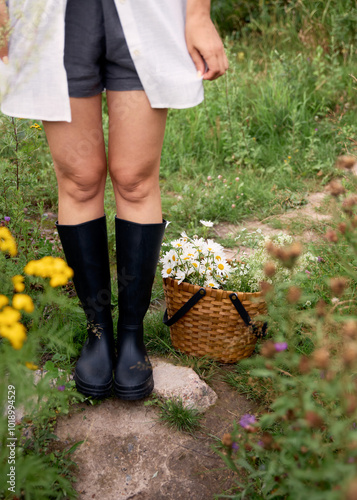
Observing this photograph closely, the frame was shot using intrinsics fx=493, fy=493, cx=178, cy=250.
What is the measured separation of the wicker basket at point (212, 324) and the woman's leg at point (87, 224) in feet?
0.93

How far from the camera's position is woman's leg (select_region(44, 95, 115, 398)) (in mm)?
1444

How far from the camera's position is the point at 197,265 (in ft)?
6.25

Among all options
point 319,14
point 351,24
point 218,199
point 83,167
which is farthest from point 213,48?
point 319,14

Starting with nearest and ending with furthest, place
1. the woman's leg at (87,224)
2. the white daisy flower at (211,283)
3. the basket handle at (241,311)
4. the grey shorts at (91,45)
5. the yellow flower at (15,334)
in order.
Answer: the yellow flower at (15,334)
the grey shorts at (91,45)
the woman's leg at (87,224)
the basket handle at (241,311)
the white daisy flower at (211,283)

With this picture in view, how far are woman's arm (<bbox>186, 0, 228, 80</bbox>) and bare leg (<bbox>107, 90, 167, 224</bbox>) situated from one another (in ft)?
0.62

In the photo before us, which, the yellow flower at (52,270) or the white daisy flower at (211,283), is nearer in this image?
the yellow flower at (52,270)

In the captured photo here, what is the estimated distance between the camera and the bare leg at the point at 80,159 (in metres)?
1.43

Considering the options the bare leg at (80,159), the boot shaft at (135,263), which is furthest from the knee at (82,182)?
the boot shaft at (135,263)

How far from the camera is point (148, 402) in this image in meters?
1.70

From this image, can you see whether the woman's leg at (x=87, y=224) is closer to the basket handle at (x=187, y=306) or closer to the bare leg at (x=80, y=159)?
the bare leg at (x=80, y=159)

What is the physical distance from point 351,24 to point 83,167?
4.12 metres

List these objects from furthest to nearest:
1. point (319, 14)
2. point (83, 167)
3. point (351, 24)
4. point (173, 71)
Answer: point (319, 14)
point (351, 24)
point (83, 167)
point (173, 71)

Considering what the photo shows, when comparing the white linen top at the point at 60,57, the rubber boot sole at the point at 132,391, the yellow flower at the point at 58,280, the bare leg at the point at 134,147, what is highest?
the white linen top at the point at 60,57

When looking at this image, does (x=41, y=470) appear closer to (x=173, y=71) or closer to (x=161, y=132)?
(x=161, y=132)
